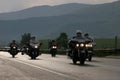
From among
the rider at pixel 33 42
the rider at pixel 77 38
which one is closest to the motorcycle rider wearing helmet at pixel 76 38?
the rider at pixel 77 38

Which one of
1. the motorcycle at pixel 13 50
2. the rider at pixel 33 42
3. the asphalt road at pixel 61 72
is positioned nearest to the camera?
the asphalt road at pixel 61 72

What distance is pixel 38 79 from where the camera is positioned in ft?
55.1

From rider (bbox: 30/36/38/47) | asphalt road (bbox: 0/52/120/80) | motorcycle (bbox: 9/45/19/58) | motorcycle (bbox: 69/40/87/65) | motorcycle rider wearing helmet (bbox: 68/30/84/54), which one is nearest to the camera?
asphalt road (bbox: 0/52/120/80)

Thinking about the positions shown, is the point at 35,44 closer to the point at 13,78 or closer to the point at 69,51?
the point at 69,51

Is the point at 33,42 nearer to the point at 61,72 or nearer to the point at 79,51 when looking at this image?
the point at 79,51

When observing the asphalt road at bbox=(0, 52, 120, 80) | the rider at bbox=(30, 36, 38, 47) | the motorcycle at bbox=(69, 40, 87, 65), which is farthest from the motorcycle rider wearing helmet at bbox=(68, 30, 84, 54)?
the rider at bbox=(30, 36, 38, 47)

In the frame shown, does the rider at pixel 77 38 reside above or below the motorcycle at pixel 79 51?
above

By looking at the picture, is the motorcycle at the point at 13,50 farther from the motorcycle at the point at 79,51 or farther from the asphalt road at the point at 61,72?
the asphalt road at the point at 61,72

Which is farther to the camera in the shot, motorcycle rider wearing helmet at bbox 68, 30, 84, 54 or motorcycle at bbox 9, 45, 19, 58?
motorcycle at bbox 9, 45, 19, 58

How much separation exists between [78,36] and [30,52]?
1300 centimetres

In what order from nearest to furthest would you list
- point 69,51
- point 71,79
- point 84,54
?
point 71,79 → point 84,54 → point 69,51

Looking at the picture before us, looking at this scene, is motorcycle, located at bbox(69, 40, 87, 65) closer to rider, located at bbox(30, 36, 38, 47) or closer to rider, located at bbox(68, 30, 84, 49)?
rider, located at bbox(68, 30, 84, 49)

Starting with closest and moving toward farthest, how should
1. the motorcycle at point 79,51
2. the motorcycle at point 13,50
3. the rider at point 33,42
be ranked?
the motorcycle at point 79,51, the rider at point 33,42, the motorcycle at point 13,50

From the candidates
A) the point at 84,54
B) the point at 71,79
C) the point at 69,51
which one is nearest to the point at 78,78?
the point at 71,79
